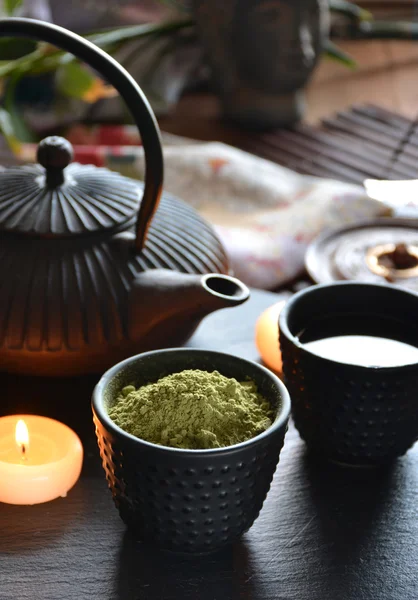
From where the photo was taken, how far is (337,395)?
59 cm

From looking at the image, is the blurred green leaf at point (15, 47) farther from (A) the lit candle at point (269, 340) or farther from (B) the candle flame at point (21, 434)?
(B) the candle flame at point (21, 434)

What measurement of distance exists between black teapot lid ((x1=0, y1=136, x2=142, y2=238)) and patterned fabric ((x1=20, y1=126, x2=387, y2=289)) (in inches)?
23.2

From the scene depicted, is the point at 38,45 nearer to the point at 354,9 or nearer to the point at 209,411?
the point at 354,9

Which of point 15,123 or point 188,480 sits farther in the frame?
point 15,123

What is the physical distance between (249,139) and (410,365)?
58.0 inches

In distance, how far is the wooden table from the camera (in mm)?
531

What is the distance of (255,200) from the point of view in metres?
1.55

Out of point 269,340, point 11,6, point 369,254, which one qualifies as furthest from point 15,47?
point 269,340

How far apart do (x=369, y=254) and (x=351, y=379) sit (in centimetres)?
64

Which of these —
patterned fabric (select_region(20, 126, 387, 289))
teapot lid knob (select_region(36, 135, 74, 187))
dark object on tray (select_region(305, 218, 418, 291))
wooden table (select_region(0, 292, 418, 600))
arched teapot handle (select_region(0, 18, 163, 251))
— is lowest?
patterned fabric (select_region(20, 126, 387, 289))

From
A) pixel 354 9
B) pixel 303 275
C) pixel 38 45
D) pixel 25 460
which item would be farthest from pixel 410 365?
pixel 354 9

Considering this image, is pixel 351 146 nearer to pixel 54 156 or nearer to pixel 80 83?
pixel 80 83

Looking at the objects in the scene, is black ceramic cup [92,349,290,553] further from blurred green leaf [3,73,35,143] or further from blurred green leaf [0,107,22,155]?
blurred green leaf [3,73,35,143]

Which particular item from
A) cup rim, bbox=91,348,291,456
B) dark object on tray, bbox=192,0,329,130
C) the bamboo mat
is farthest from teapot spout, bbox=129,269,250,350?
dark object on tray, bbox=192,0,329,130
